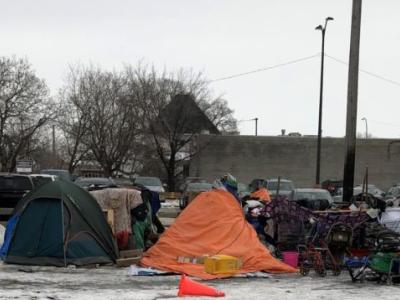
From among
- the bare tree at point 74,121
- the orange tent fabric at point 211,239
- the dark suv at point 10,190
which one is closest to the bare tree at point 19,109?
the bare tree at point 74,121

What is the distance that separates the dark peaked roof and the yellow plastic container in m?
30.5

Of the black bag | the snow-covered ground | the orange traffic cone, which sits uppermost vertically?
the black bag

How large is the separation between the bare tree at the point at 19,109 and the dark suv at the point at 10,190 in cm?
2447

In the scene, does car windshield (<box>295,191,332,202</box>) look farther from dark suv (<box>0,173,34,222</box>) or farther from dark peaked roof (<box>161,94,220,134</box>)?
dark peaked roof (<box>161,94,220,134</box>)

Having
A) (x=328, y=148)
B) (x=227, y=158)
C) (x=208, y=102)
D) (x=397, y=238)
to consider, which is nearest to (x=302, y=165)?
(x=328, y=148)

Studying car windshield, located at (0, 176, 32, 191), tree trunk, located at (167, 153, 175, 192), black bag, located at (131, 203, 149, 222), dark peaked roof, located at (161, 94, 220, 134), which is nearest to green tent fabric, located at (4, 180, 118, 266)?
black bag, located at (131, 203, 149, 222)

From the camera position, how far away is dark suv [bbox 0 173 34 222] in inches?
892

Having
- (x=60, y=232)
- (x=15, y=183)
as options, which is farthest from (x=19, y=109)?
(x=60, y=232)

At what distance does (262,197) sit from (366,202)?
4170mm

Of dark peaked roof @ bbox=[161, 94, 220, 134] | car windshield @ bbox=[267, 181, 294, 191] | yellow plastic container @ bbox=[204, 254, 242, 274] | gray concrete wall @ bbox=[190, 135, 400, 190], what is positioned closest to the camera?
yellow plastic container @ bbox=[204, 254, 242, 274]

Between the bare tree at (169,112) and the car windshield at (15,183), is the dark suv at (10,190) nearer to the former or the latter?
the car windshield at (15,183)

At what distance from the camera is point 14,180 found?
23000 millimetres

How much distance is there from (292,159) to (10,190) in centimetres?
3242

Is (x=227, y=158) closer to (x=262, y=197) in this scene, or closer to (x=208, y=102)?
(x=208, y=102)
